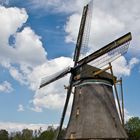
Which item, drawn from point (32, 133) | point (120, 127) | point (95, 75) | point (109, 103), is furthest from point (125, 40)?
point (32, 133)

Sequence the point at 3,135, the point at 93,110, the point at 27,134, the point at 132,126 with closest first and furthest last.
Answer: the point at 93,110 < the point at 132,126 < the point at 3,135 < the point at 27,134

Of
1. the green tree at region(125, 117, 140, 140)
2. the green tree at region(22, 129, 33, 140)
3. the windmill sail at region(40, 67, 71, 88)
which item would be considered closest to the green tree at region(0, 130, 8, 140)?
the green tree at region(22, 129, 33, 140)

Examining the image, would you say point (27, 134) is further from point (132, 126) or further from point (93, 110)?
point (93, 110)

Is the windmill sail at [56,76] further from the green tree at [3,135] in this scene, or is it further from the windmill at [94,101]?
the green tree at [3,135]

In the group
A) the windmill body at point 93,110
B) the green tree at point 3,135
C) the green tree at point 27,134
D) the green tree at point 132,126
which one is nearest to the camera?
the windmill body at point 93,110

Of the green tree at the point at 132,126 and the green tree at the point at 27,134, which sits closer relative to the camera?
the green tree at the point at 132,126

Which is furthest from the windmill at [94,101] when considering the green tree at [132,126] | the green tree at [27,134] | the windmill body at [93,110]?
the green tree at [27,134]

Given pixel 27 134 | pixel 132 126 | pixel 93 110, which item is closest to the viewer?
pixel 93 110

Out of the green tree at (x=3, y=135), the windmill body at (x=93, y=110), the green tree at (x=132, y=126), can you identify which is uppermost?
the green tree at (x=3, y=135)

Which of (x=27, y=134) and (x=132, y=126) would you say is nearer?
(x=132, y=126)

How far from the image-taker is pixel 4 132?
10112 cm

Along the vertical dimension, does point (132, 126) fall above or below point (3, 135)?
below

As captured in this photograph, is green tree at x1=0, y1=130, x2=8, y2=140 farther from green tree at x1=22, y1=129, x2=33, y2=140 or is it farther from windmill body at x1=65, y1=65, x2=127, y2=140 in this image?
windmill body at x1=65, y1=65, x2=127, y2=140

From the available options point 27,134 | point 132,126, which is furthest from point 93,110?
point 27,134
